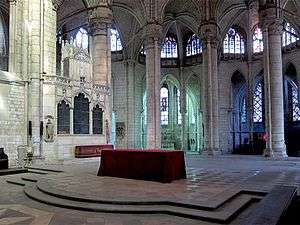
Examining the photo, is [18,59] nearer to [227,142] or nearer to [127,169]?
[127,169]

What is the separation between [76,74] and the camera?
19.3 meters

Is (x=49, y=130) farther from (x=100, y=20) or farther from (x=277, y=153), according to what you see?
(x=277, y=153)

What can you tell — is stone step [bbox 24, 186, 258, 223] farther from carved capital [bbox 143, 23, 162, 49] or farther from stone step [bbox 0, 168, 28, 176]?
carved capital [bbox 143, 23, 162, 49]

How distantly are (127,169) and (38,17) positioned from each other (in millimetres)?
10192

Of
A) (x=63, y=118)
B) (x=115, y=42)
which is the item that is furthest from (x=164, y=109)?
(x=63, y=118)

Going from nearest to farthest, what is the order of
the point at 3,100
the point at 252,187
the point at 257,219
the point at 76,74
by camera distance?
the point at 257,219 < the point at 252,187 < the point at 3,100 < the point at 76,74

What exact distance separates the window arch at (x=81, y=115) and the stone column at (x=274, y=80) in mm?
11396

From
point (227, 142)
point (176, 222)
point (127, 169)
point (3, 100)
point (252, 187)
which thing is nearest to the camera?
point (176, 222)

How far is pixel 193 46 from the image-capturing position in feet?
116

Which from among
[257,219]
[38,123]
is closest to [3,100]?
[38,123]

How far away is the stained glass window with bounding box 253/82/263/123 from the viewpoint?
3347cm

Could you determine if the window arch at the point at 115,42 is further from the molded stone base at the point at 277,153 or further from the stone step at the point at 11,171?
the stone step at the point at 11,171

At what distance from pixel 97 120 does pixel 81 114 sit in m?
1.37

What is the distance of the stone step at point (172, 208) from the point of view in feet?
18.9
